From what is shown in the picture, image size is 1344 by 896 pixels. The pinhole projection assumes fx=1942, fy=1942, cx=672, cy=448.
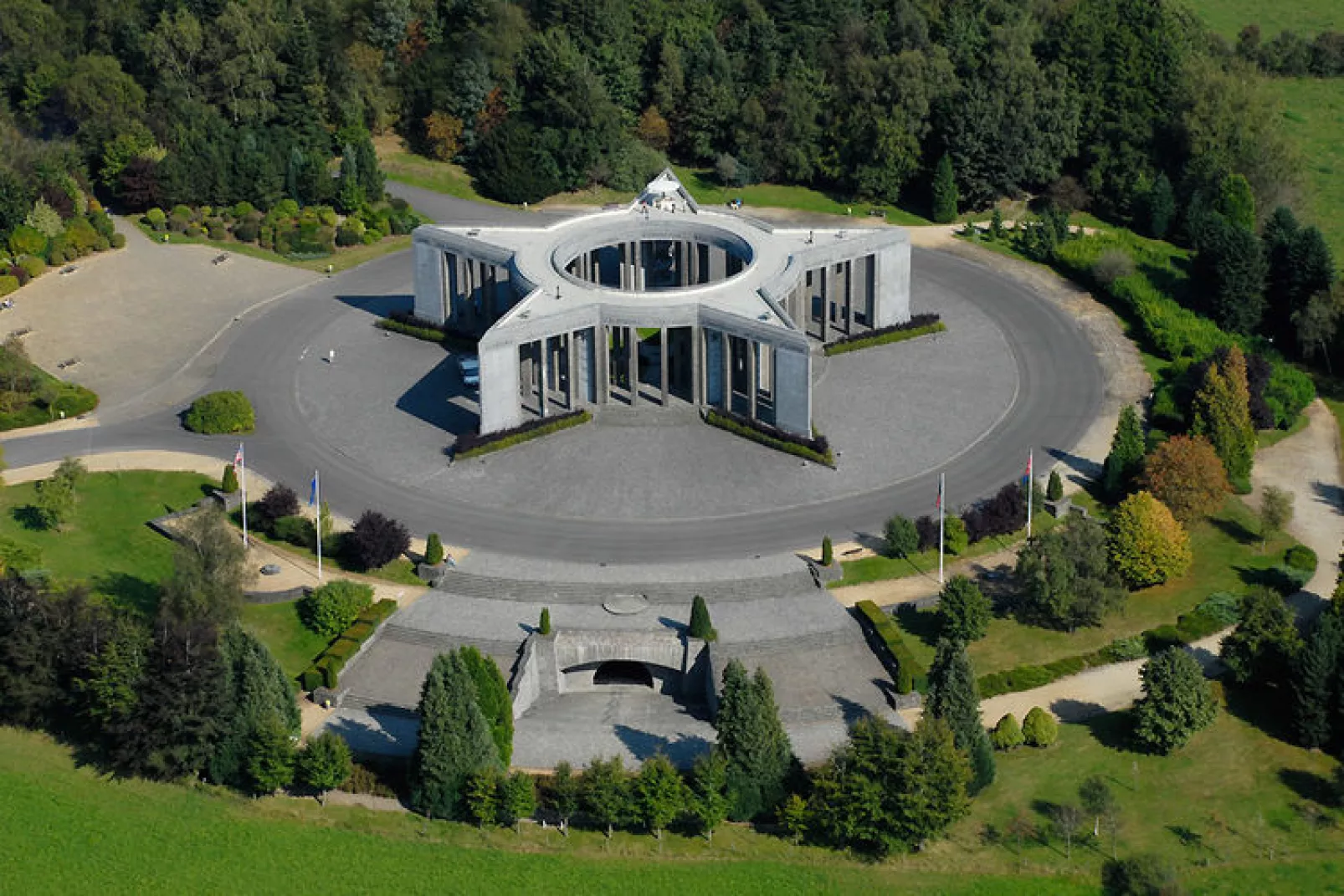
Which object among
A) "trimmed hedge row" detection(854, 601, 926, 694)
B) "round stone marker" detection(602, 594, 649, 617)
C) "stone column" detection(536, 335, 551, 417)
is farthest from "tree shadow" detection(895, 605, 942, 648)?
"stone column" detection(536, 335, 551, 417)

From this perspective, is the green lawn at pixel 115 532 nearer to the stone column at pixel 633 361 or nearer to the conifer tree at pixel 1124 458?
the stone column at pixel 633 361

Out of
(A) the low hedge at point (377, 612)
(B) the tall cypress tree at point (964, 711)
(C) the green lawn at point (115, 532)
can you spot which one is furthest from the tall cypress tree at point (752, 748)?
(C) the green lawn at point (115, 532)

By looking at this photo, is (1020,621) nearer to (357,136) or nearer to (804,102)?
(804,102)

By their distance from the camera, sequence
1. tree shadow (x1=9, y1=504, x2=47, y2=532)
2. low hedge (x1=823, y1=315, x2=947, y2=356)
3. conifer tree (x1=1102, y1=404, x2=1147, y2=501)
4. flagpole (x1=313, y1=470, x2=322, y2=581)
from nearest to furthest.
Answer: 1. flagpole (x1=313, y1=470, x2=322, y2=581)
2. tree shadow (x1=9, y1=504, x2=47, y2=532)
3. conifer tree (x1=1102, y1=404, x2=1147, y2=501)
4. low hedge (x1=823, y1=315, x2=947, y2=356)

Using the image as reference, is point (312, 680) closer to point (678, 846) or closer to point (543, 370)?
point (678, 846)

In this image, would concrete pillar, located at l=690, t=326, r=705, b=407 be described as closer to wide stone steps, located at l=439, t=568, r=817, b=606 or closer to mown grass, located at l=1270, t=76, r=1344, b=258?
wide stone steps, located at l=439, t=568, r=817, b=606

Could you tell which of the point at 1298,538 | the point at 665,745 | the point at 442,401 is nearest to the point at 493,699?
the point at 665,745

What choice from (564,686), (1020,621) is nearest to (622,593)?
(564,686)
